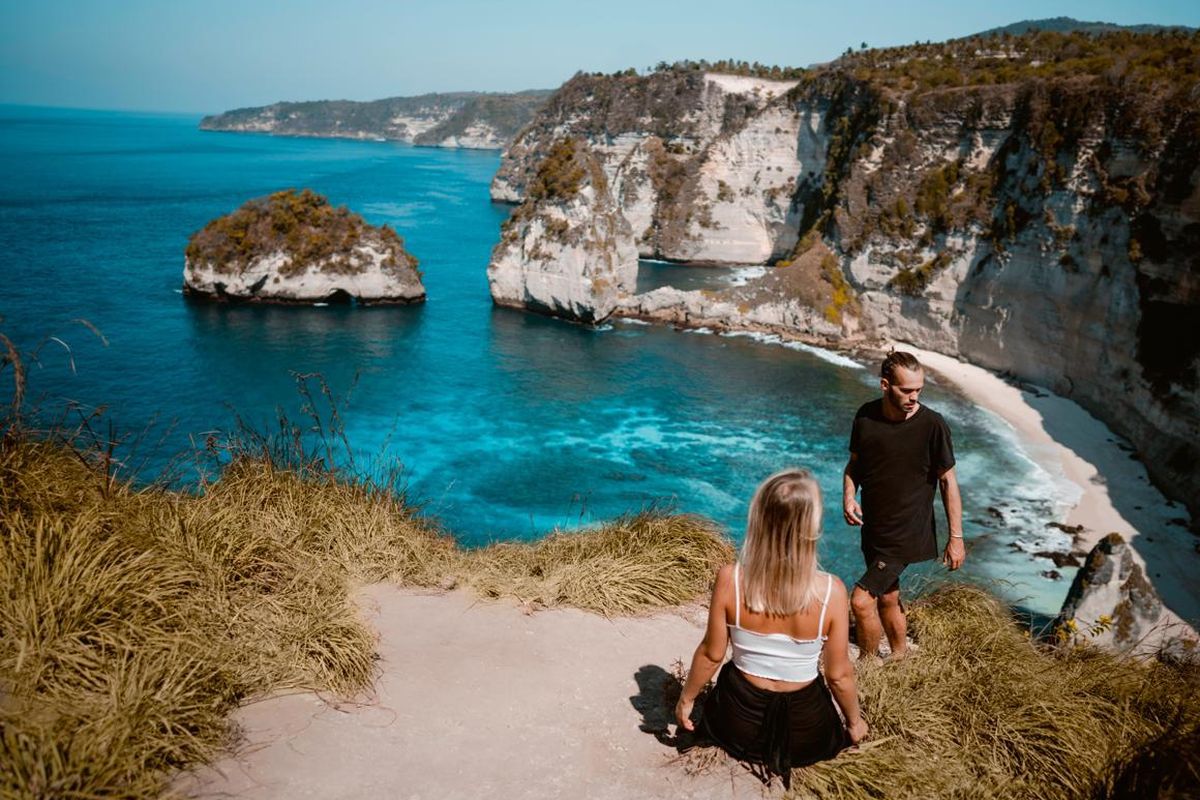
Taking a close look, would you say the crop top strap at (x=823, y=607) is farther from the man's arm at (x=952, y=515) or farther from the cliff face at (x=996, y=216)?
the cliff face at (x=996, y=216)

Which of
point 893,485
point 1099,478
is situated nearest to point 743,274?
point 1099,478

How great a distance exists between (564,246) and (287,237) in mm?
18476

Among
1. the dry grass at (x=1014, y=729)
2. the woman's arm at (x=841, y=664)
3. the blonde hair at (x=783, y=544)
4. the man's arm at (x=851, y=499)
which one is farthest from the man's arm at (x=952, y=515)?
the blonde hair at (x=783, y=544)

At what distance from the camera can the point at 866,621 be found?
5.39 m

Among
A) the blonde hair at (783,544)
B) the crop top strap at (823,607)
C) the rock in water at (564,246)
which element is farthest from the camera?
the rock in water at (564,246)

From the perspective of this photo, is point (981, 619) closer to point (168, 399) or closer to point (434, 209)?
point (168, 399)

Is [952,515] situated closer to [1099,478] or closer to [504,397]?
[1099,478]

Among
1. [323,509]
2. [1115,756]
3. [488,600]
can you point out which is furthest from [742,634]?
[323,509]

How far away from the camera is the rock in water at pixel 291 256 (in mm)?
48625

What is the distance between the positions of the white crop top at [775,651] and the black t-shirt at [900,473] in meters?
1.66

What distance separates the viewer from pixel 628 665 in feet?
17.8

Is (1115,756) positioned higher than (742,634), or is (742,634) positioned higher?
(742,634)

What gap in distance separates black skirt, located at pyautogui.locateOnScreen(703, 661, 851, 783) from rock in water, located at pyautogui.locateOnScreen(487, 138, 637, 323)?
150ft

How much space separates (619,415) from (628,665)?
29.1m
